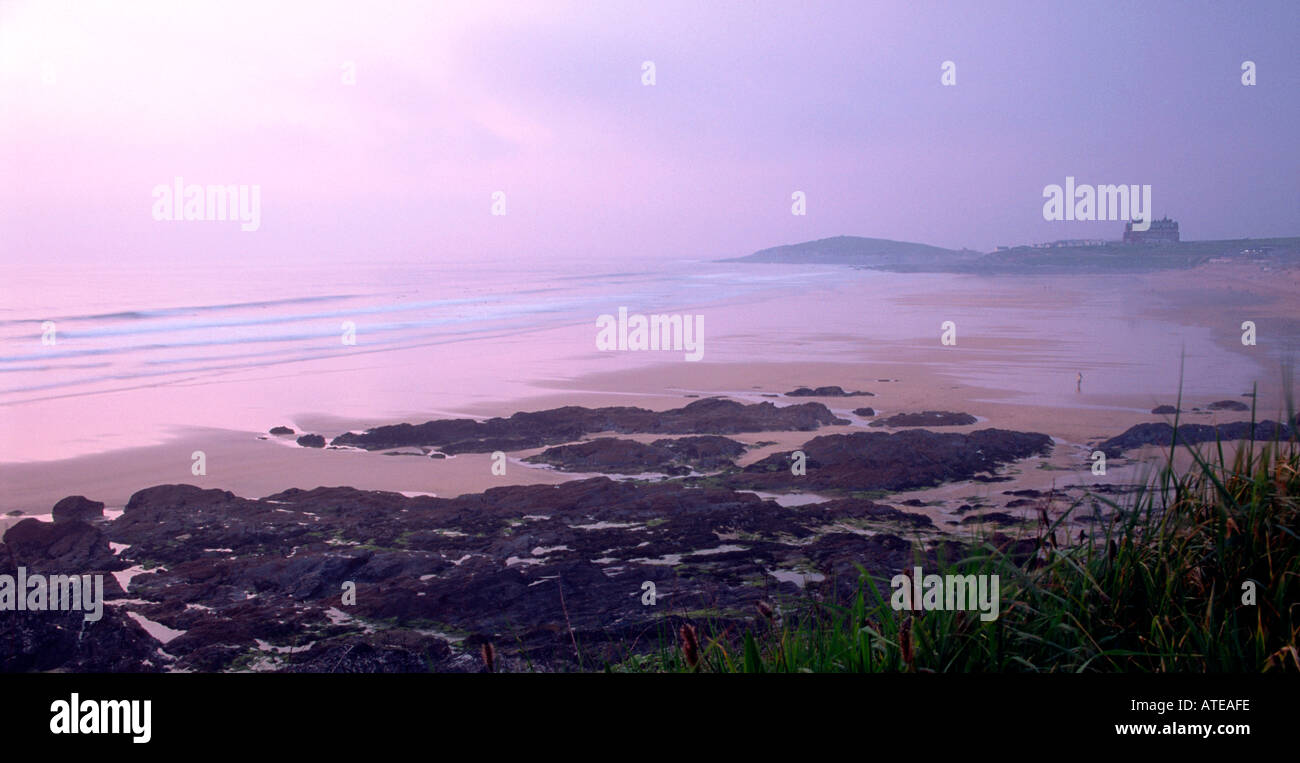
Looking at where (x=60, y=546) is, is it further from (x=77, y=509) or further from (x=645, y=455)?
(x=645, y=455)

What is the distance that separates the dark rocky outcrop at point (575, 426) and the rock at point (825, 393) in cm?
192

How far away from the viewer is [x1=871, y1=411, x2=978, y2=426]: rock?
14.6 metres

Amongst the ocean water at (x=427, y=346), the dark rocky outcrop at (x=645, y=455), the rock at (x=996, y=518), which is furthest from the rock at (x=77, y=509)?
the rock at (x=996, y=518)

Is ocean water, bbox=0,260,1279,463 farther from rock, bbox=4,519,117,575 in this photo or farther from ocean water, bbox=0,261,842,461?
rock, bbox=4,519,117,575

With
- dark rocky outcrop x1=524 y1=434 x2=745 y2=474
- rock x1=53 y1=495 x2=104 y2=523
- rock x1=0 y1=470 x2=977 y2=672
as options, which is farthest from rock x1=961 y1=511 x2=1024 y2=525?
rock x1=53 y1=495 x2=104 y2=523

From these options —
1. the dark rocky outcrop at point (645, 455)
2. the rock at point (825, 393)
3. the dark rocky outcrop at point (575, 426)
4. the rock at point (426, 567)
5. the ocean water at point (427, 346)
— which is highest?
the ocean water at point (427, 346)

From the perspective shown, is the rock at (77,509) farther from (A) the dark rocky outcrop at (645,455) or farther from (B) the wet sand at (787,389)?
(A) the dark rocky outcrop at (645,455)

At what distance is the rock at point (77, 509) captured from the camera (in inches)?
392

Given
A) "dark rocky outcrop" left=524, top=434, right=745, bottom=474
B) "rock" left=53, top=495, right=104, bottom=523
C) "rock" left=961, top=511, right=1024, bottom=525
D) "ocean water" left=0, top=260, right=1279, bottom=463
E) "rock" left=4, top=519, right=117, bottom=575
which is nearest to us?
"rock" left=4, top=519, right=117, bottom=575

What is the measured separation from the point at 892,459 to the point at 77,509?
925cm

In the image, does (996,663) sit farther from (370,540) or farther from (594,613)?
(370,540)

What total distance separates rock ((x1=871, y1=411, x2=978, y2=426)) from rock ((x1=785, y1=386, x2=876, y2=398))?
7.20 feet
